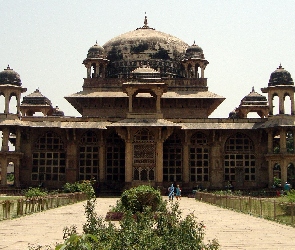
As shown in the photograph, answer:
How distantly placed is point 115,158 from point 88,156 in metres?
1.67

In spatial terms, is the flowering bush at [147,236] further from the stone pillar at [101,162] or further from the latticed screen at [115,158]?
the latticed screen at [115,158]

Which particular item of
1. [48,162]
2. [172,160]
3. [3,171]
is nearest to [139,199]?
[172,160]

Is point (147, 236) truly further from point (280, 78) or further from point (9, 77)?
point (280, 78)

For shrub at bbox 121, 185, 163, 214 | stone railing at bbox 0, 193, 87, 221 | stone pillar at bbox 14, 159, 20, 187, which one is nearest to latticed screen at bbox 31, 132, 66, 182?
stone pillar at bbox 14, 159, 20, 187

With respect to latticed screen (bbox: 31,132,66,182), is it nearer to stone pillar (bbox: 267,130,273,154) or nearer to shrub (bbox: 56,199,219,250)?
stone pillar (bbox: 267,130,273,154)

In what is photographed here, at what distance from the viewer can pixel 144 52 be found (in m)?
37.5

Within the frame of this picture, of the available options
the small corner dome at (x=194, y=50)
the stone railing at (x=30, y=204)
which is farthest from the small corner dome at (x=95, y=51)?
the stone railing at (x=30, y=204)

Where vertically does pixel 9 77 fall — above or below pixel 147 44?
below

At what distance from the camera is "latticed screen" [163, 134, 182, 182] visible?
3061 centimetres

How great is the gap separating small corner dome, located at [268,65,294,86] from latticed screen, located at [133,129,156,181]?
28.9 feet

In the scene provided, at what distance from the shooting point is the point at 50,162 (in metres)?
30.6

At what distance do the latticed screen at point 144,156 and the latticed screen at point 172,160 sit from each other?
1.79 m

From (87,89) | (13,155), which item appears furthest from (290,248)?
(87,89)

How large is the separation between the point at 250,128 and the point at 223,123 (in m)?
1.66
